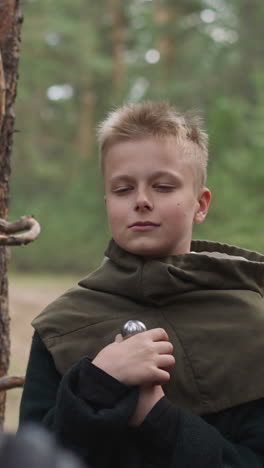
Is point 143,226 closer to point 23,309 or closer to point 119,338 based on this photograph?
point 119,338

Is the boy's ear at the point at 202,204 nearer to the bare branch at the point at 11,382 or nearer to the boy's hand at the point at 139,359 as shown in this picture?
the boy's hand at the point at 139,359

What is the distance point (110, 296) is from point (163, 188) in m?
0.22

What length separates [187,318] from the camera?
149 cm

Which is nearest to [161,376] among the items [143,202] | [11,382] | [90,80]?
[143,202]

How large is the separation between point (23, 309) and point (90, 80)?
5.99 m

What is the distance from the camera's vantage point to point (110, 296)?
152cm

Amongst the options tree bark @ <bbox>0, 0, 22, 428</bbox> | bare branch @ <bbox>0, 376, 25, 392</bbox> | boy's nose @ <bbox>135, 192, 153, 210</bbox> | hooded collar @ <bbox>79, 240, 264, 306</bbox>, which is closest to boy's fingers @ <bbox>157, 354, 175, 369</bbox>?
→ hooded collar @ <bbox>79, 240, 264, 306</bbox>

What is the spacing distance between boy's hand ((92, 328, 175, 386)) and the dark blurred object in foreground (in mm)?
728

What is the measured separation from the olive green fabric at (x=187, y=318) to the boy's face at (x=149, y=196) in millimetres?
42

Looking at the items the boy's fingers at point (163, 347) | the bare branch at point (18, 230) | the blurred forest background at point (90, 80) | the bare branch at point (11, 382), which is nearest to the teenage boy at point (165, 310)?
the boy's fingers at point (163, 347)

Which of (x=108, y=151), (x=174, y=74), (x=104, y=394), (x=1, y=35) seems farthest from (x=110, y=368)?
(x=174, y=74)

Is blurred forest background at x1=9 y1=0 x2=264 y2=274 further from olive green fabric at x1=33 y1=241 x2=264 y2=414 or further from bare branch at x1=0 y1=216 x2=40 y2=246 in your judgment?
olive green fabric at x1=33 y1=241 x2=264 y2=414

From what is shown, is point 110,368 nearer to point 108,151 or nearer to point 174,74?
point 108,151

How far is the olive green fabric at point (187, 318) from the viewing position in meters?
1.45
